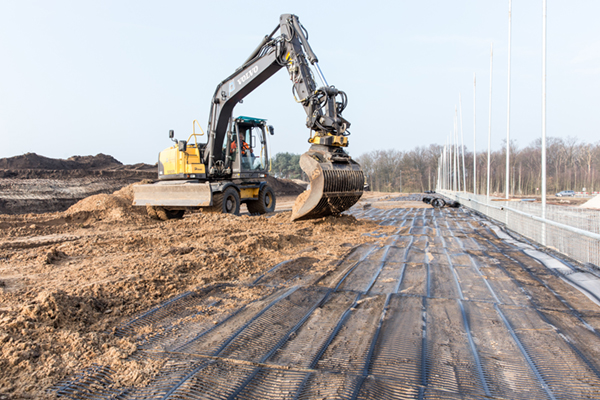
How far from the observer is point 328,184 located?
7.81 metres

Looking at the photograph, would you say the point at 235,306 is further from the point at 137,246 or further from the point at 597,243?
the point at 597,243

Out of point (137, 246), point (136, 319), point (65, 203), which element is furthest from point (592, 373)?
point (65, 203)

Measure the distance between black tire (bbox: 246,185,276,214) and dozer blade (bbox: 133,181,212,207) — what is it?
2.85m

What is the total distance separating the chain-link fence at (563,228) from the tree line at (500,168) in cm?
2912

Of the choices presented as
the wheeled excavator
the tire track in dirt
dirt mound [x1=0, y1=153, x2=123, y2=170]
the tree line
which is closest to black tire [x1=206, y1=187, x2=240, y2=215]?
the wheeled excavator

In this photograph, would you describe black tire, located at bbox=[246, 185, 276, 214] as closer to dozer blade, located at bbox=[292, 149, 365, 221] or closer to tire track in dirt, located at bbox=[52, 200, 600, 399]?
dozer blade, located at bbox=[292, 149, 365, 221]

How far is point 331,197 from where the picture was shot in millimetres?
7984

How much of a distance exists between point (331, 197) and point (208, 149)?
537 centimetres

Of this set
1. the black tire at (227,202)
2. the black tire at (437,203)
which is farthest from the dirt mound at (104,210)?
the black tire at (437,203)

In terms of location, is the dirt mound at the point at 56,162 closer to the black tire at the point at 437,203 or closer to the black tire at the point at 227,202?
the black tire at the point at 227,202

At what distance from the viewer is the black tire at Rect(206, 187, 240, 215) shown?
1090 centimetres

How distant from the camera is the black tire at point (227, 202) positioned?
1090 cm

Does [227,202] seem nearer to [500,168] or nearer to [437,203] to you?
[437,203]

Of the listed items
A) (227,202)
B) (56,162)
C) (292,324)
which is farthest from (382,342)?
(56,162)
